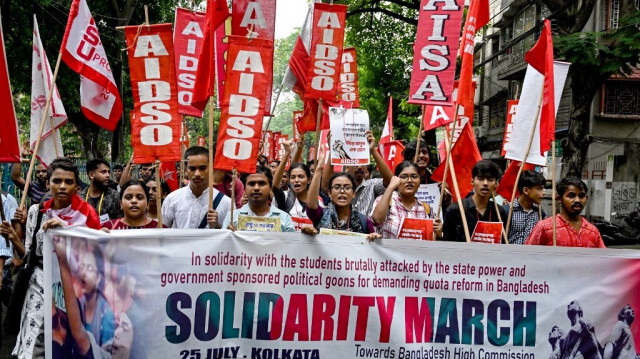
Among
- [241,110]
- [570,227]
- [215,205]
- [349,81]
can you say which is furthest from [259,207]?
[349,81]

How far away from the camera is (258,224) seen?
4.40 m

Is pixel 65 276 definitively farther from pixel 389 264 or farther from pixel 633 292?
pixel 633 292

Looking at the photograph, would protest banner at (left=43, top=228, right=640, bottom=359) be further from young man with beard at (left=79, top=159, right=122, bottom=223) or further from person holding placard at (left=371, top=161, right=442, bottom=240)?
young man with beard at (left=79, top=159, right=122, bottom=223)

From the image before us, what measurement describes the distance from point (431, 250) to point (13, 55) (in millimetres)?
14488

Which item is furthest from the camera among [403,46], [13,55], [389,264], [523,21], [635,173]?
[523,21]

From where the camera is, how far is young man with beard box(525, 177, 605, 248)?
15.5ft

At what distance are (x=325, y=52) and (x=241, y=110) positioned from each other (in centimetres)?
234

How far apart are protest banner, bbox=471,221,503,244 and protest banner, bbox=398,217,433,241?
0.38 m

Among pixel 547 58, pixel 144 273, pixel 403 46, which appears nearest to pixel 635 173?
pixel 403 46

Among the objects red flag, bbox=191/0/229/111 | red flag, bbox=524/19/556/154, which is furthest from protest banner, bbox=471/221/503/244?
red flag, bbox=191/0/229/111

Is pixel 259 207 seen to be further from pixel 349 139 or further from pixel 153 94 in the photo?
pixel 349 139

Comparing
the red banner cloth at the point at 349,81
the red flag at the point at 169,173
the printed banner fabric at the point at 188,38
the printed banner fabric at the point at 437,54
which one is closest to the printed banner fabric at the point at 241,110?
the printed banner fabric at the point at 437,54

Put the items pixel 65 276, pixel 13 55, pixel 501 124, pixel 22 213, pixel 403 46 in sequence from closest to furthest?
1. pixel 65 276
2. pixel 22 213
3. pixel 13 55
4. pixel 403 46
5. pixel 501 124

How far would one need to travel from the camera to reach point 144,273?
3787 millimetres
